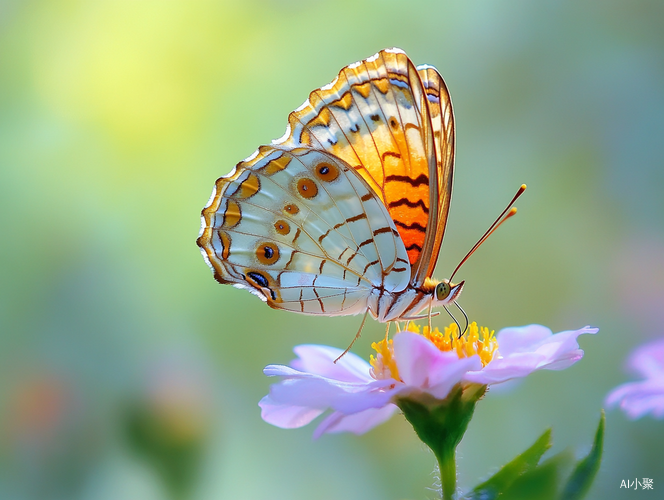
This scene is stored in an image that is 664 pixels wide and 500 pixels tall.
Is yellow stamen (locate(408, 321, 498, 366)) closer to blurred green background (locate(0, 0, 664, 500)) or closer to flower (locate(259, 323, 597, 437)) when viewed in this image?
flower (locate(259, 323, 597, 437))

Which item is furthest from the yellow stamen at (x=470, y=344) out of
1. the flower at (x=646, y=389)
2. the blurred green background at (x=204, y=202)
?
the blurred green background at (x=204, y=202)


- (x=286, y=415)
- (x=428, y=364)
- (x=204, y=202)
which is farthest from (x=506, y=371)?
(x=204, y=202)

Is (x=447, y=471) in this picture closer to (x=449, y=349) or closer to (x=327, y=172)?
(x=449, y=349)

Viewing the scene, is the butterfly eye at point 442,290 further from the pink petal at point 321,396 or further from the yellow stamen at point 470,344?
the pink petal at point 321,396

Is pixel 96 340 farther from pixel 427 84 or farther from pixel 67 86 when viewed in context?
pixel 427 84

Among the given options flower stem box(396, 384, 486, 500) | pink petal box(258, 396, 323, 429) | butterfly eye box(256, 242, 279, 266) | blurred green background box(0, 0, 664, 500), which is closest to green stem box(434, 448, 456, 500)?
flower stem box(396, 384, 486, 500)

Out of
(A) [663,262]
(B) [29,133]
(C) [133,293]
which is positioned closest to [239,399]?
(C) [133,293]
